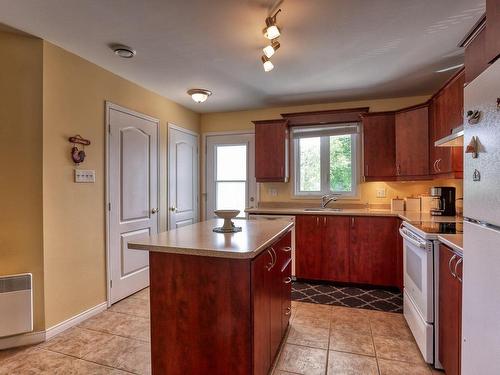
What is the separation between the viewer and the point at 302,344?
7.31 feet

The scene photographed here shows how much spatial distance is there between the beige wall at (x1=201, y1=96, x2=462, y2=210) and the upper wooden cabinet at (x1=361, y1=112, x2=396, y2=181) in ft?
1.08

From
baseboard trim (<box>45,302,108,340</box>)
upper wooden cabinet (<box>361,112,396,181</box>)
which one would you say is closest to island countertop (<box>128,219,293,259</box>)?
baseboard trim (<box>45,302,108,340</box>)

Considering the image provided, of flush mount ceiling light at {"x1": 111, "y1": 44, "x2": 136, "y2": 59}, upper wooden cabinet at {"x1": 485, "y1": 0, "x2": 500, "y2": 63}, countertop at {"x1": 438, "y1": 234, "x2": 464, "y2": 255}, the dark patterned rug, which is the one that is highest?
flush mount ceiling light at {"x1": 111, "y1": 44, "x2": 136, "y2": 59}

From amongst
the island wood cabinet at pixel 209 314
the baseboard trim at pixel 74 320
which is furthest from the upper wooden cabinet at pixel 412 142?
the baseboard trim at pixel 74 320

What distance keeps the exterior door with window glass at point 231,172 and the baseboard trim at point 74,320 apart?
223cm

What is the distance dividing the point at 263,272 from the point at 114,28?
2144 millimetres

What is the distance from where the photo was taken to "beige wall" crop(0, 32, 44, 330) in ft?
7.35

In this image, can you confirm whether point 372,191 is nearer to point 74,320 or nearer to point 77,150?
point 77,150

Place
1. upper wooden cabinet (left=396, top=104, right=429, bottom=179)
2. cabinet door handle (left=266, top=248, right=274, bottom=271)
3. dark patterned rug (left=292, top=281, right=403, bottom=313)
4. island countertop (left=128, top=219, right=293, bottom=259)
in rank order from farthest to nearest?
1. upper wooden cabinet (left=396, top=104, right=429, bottom=179)
2. dark patterned rug (left=292, top=281, right=403, bottom=313)
3. cabinet door handle (left=266, top=248, right=274, bottom=271)
4. island countertop (left=128, top=219, right=293, bottom=259)

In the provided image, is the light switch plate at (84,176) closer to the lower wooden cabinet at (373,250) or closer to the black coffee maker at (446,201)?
the lower wooden cabinet at (373,250)

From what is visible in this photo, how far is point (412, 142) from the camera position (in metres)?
3.35

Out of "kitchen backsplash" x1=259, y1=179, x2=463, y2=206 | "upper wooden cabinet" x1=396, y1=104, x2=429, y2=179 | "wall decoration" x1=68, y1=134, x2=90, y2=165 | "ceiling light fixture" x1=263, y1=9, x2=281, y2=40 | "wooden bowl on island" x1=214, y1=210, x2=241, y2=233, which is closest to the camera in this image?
"ceiling light fixture" x1=263, y1=9, x2=281, y2=40

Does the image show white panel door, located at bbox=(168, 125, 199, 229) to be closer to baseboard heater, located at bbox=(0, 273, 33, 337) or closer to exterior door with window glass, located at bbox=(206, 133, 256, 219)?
exterior door with window glass, located at bbox=(206, 133, 256, 219)

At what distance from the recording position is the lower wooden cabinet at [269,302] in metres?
1.53
